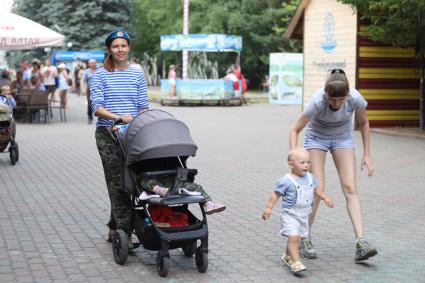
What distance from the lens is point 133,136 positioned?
19.2ft

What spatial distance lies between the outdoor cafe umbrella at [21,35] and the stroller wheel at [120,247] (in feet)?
34.0

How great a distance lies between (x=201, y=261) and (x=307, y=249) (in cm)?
105

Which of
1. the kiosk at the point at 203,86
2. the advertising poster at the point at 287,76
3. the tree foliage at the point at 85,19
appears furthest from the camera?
the tree foliage at the point at 85,19

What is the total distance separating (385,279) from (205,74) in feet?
123

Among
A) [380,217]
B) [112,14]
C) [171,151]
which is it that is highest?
[112,14]

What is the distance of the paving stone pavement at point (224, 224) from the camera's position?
5961 millimetres

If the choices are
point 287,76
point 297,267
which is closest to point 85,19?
point 287,76

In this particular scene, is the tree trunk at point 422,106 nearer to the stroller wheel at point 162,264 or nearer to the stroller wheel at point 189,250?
the stroller wheel at point 189,250

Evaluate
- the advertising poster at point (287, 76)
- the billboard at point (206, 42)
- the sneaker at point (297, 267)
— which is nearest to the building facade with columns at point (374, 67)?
the advertising poster at point (287, 76)

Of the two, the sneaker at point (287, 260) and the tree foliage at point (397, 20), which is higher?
the tree foliage at point (397, 20)

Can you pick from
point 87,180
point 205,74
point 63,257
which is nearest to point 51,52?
point 205,74

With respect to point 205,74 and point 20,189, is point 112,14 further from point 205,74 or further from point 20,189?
point 20,189

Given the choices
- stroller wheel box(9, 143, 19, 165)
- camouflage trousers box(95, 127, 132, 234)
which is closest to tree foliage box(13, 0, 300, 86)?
stroller wheel box(9, 143, 19, 165)

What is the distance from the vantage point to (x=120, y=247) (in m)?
6.09
